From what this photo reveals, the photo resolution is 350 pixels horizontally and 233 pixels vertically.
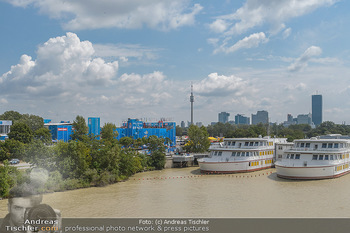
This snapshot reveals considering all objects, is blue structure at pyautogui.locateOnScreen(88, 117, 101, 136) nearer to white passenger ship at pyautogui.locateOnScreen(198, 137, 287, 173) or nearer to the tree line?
the tree line

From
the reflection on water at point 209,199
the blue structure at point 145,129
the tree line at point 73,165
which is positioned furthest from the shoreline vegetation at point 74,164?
the blue structure at point 145,129

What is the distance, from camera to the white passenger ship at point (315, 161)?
111 feet

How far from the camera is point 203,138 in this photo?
5734 centimetres

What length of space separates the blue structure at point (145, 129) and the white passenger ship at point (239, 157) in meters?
38.0

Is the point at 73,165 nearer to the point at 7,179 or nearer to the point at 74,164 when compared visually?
the point at 74,164

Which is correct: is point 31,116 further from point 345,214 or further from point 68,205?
point 345,214

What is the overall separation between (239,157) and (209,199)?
16840 millimetres

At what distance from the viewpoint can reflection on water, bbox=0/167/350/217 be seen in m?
21.7

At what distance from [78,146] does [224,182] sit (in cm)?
1715

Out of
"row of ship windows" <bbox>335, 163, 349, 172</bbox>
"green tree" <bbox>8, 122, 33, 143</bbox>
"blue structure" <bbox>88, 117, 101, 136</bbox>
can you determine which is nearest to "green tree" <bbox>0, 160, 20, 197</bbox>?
"green tree" <bbox>8, 122, 33, 143</bbox>

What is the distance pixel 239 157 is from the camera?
41.4 metres

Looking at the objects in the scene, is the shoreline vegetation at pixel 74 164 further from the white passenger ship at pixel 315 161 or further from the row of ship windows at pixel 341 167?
the row of ship windows at pixel 341 167

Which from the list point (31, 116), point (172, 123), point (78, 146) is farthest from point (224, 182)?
point (31, 116)

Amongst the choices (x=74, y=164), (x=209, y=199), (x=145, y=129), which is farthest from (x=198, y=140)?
(x=209, y=199)
